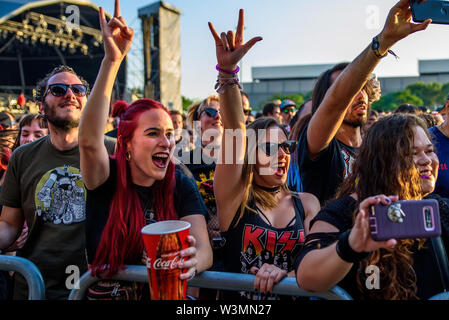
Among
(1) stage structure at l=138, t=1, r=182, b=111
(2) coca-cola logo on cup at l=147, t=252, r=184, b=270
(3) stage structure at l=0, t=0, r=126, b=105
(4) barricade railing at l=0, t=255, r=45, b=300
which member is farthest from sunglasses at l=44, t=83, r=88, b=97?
(1) stage structure at l=138, t=1, r=182, b=111

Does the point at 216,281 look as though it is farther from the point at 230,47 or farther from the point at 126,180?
the point at 230,47

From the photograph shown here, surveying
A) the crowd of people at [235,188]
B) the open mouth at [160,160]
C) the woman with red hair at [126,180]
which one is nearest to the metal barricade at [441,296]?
the crowd of people at [235,188]

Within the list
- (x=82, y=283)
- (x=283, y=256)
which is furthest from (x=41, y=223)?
(x=283, y=256)

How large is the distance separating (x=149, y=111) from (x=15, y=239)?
1245mm

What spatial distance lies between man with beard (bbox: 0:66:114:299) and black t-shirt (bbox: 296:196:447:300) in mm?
1391

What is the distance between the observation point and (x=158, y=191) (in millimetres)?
1943

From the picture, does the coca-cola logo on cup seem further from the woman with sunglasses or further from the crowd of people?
the woman with sunglasses

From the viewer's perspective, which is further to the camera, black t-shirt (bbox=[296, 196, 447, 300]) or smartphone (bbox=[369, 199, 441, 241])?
black t-shirt (bbox=[296, 196, 447, 300])

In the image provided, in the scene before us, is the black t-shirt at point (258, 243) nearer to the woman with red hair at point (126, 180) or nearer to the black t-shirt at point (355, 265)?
the woman with red hair at point (126, 180)

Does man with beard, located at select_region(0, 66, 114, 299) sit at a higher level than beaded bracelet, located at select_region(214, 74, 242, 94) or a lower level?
lower

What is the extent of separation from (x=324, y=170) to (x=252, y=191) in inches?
21.1

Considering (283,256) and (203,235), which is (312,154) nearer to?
(283,256)

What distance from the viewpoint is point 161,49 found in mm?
20922

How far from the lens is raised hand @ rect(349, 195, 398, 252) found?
122 centimetres
